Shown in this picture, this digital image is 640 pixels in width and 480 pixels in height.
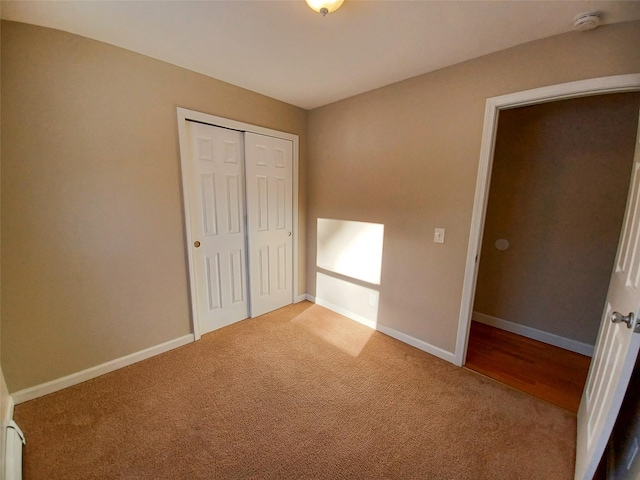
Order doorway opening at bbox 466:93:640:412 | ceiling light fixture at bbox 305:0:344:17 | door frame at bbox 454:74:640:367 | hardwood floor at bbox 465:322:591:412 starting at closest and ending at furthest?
ceiling light fixture at bbox 305:0:344:17, door frame at bbox 454:74:640:367, hardwood floor at bbox 465:322:591:412, doorway opening at bbox 466:93:640:412

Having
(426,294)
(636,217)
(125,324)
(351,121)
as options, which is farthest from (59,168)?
(636,217)

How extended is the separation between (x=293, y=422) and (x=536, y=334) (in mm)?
2618

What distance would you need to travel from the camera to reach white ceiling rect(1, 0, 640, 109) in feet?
4.46

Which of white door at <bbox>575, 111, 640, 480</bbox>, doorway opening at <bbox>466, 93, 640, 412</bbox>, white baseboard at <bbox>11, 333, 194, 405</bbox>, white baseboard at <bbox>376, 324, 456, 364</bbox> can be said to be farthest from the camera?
white baseboard at <bbox>376, 324, 456, 364</bbox>

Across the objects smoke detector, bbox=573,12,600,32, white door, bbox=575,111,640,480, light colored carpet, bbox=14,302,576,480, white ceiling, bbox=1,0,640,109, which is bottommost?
light colored carpet, bbox=14,302,576,480

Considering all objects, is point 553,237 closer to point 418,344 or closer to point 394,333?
point 418,344

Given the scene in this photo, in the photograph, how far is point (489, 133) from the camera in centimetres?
182

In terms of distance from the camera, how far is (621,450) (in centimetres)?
125

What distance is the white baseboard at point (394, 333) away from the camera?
2.24 m

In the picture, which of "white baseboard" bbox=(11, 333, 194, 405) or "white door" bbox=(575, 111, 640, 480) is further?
"white baseboard" bbox=(11, 333, 194, 405)

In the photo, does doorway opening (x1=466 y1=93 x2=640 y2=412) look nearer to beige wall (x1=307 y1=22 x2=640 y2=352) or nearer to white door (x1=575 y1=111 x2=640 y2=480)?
white door (x1=575 y1=111 x2=640 y2=480)

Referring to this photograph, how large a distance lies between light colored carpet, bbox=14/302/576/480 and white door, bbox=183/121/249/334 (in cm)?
53

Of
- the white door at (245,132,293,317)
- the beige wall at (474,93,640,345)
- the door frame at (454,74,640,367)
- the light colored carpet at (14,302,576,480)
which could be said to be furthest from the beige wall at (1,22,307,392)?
the beige wall at (474,93,640,345)

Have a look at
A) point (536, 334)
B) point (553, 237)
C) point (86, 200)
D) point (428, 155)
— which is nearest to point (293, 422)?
point (86, 200)
